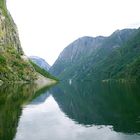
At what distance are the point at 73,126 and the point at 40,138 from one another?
33.2ft

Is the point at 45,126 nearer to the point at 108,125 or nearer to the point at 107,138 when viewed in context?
the point at 108,125

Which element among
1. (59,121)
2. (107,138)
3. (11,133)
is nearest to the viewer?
(107,138)

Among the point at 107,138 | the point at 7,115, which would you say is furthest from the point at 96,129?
the point at 7,115

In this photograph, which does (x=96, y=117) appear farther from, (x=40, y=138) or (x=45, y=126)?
(x=40, y=138)

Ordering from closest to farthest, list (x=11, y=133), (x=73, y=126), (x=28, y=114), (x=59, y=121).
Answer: (x=11, y=133) → (x=73, y=126) → (x=59, y=121) → (x=28, y=114)

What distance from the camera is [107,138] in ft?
129

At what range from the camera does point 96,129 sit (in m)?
45.7

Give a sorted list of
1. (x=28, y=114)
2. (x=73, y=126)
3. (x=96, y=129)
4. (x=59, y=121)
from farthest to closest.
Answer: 1. (x=28, y=114)
2. (x=59, y=121)
3. (x=73, y=126)
4. (x=96, y=129)

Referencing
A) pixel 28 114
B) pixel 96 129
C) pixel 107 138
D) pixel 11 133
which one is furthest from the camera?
pixel 28 114

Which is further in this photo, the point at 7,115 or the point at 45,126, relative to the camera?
the point at 7,115

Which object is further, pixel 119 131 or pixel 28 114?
pixel 28 114

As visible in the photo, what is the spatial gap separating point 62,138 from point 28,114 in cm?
2371

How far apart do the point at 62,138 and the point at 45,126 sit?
9924mm

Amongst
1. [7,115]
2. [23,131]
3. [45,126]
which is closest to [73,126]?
[45,126]
